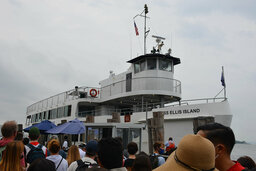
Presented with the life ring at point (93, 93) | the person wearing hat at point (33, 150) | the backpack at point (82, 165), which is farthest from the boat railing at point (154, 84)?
the backpack at point (82, 165)

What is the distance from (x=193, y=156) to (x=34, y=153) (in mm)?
3614

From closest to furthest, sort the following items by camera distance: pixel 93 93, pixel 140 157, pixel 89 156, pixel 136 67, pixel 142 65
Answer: pixel 140 157 < pixel 89 156 < pixel 142 65 < pixel 136 67 < pixel 93 93

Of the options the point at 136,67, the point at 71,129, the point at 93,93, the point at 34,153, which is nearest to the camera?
the point at 34,153

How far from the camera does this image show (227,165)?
78.5 inches

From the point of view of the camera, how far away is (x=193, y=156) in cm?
144

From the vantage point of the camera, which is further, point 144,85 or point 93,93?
point 93,93

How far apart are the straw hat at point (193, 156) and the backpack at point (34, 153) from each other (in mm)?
3408

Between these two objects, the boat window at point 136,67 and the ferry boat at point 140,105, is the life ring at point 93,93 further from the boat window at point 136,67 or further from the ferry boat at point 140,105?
the boat window at point 136,67

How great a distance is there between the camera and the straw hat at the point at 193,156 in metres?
1.44

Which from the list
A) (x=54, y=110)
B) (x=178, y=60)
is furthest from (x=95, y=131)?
(x=54, y=110)

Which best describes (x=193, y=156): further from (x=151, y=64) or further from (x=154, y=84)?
(x=151, y=64)

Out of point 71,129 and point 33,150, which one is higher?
point 71,129

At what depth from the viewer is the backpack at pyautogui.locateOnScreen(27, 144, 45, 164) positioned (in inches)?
164

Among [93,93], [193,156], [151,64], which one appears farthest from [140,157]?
[93,93]
